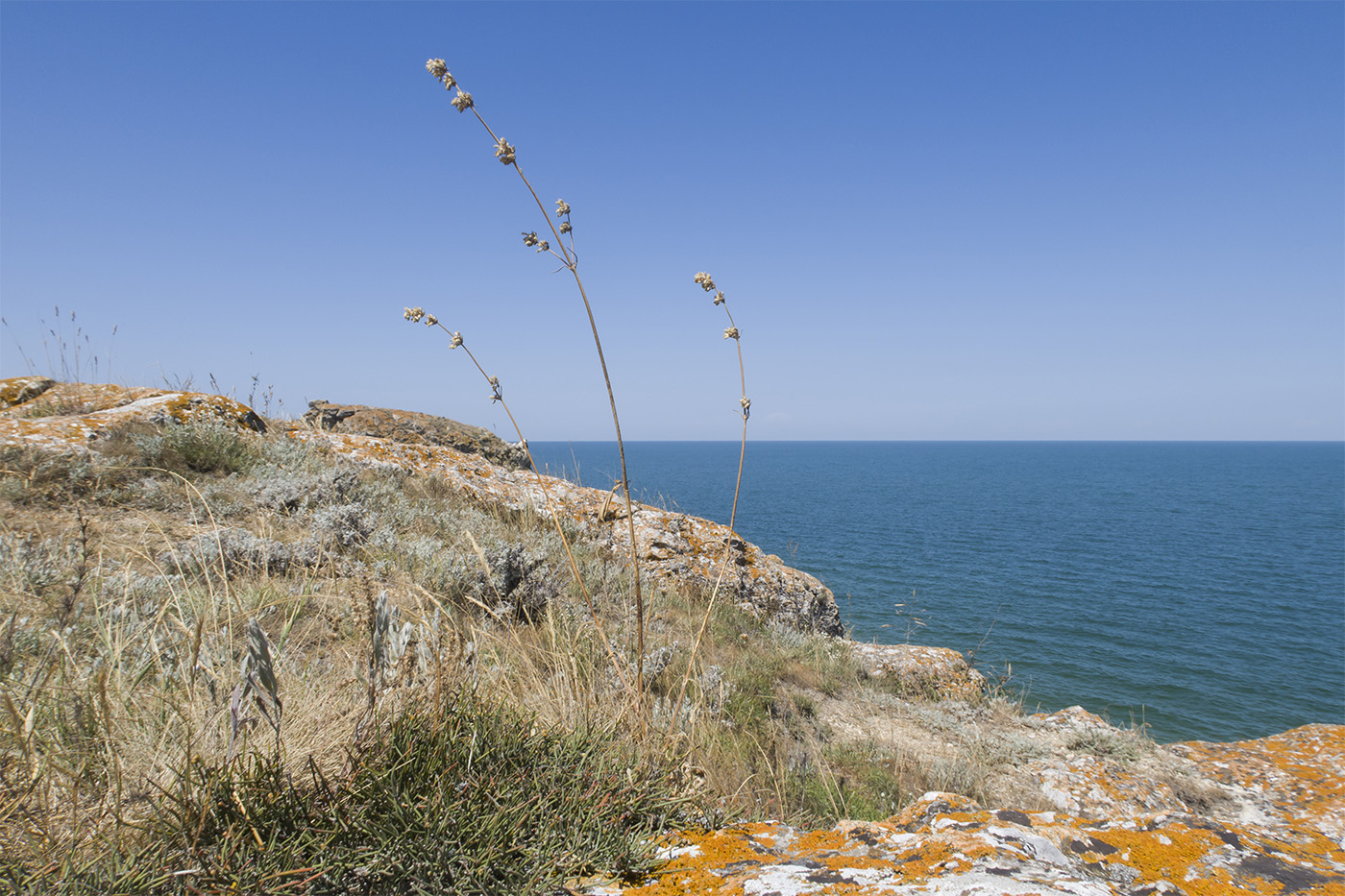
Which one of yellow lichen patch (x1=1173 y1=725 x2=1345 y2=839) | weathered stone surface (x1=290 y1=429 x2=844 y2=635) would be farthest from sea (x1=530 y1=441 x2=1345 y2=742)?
yellow lichen patch (x1=1173 y1=725 x2=1345 y2=839)

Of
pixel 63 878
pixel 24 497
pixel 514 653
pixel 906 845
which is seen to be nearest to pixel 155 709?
pixel 63 878

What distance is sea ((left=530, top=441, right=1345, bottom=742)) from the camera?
14.1 metres

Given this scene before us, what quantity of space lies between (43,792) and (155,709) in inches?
16.6

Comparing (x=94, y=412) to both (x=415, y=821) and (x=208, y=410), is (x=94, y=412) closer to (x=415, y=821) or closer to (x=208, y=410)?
(x=208, y=410)

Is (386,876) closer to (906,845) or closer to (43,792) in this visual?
(43,792)

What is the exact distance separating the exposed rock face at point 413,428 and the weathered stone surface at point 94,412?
3290 millimetres

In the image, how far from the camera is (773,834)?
1.92m

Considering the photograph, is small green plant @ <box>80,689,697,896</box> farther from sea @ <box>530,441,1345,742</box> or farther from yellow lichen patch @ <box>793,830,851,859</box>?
sea @ <box>530,441,1345,742</box>

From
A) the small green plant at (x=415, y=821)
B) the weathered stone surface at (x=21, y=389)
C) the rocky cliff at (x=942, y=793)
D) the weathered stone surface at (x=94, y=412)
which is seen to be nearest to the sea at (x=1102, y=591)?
the rocky cliff at (x=942, y=793)

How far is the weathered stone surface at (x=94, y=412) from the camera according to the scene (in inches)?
211

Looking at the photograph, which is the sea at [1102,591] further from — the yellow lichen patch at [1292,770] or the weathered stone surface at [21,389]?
the weathered stone surface at [21,389]

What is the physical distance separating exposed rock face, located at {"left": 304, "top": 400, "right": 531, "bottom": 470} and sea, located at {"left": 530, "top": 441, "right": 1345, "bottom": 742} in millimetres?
2179

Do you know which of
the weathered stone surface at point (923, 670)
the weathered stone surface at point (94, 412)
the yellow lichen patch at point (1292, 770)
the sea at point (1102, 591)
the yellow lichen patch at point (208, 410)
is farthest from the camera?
the sea at point (1102, 591)

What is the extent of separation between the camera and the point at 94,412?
6594mm
